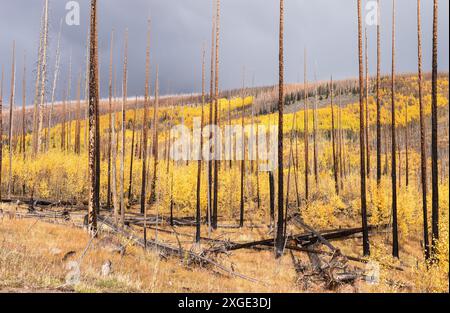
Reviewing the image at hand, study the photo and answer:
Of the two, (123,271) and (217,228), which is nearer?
(123,271)

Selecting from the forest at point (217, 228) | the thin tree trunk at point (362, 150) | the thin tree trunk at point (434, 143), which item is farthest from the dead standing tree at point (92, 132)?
the thin tree trunk at point (434, 143)

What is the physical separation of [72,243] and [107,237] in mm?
1240

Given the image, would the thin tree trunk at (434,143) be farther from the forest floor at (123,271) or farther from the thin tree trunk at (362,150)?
the thin tree trunk at (362,150)

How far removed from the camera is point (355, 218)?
94.8 feet

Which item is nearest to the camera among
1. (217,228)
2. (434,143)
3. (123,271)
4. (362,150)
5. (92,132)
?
(123,271)

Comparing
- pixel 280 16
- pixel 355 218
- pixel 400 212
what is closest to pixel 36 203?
pixel 280 16

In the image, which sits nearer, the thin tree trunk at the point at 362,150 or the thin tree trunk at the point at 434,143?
the thin tree trunk at the point at 434,143

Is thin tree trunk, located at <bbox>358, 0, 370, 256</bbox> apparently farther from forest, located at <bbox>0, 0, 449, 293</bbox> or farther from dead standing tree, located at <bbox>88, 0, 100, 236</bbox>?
dead standing tree, located at <bbox>88, 0, 100, 236</bbox>

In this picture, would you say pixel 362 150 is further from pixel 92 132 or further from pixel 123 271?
pixel 123 271

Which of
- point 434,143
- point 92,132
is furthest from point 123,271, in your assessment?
point 434,143

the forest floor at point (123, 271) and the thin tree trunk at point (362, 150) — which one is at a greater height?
the thin tree trunk at point (362, 150)

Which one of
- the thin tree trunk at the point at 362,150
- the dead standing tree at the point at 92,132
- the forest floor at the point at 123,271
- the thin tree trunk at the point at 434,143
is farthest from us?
the thin tree trunk at the point at 362,150

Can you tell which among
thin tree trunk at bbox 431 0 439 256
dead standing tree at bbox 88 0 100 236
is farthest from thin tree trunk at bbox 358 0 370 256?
dead standing tree at bbox 88 0 100 236
